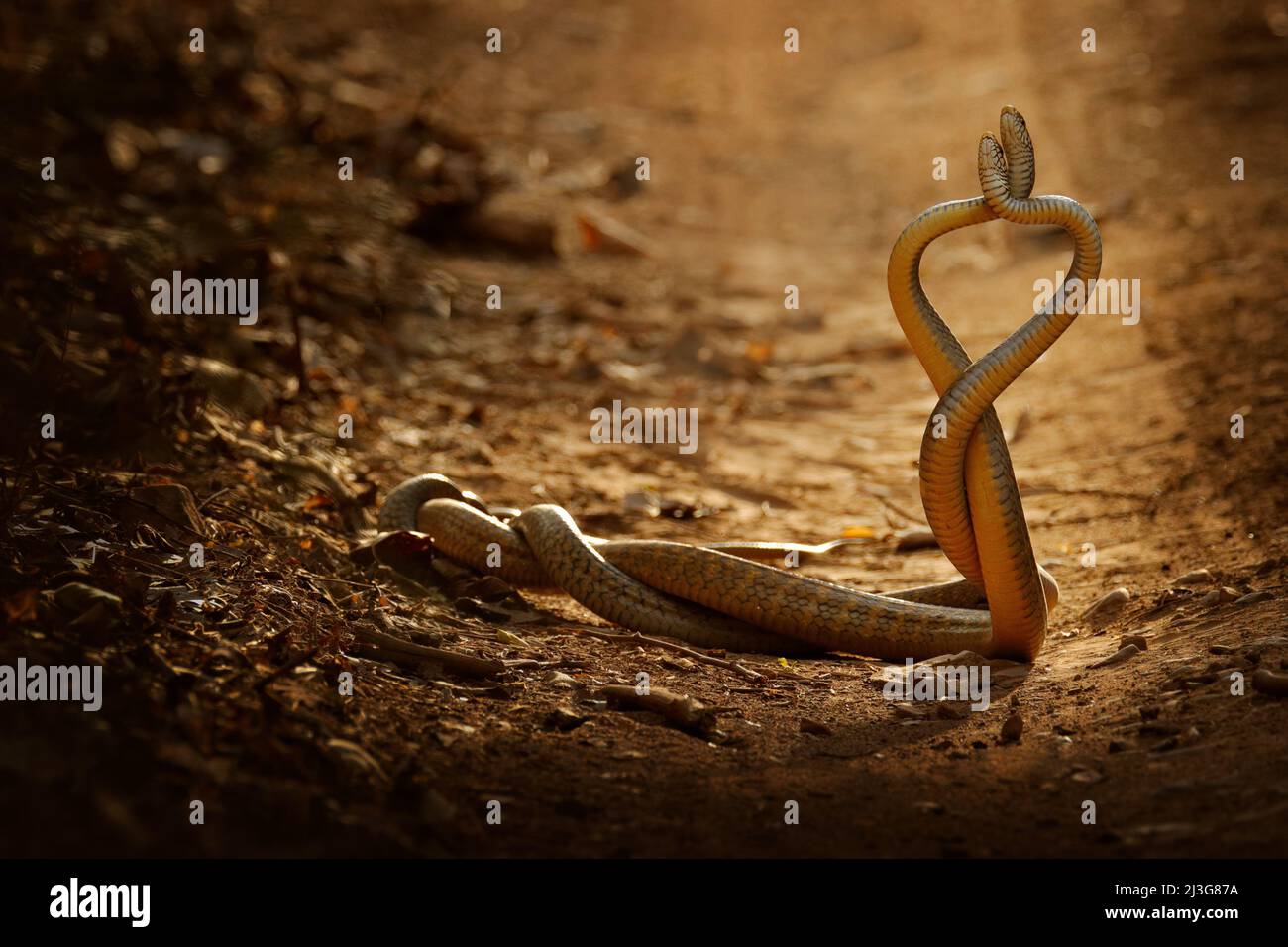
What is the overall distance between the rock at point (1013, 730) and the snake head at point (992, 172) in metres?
1.86

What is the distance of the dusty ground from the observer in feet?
11.8

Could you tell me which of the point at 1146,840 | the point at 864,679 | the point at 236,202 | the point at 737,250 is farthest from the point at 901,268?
the point at 737,250

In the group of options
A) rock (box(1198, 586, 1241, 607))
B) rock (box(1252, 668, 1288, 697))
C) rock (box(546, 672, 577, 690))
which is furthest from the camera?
rock (box(1198, 586, 1241, 607))

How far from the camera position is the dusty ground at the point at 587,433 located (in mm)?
3586

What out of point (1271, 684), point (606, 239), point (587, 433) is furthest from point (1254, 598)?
point (606, 239)

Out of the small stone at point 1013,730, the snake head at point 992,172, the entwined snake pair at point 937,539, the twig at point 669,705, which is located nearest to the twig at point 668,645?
the entwined snake pair at point 937,539

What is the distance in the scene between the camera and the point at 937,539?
17.5 feet

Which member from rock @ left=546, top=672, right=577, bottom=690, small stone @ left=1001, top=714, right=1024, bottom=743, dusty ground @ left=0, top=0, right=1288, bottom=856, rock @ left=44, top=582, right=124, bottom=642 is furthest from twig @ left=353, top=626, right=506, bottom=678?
small stone @ left=1001, top=714, right=1024, bottom=743

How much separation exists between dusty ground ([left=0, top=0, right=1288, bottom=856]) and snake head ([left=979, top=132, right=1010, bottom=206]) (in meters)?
1.83

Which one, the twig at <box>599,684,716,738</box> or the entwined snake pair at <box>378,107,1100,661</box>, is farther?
the entwined snake pair at <box>378,107,1100,661</box>

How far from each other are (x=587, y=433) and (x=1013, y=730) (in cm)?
492

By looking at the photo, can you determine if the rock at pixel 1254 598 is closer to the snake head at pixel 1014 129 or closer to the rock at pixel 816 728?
the rock at pixel 816 728

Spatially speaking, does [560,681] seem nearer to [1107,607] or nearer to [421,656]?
[421,656]

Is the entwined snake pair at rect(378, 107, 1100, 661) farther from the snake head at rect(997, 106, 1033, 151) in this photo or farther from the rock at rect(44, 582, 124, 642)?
the rock at rect(44, 582, 124, 642)
